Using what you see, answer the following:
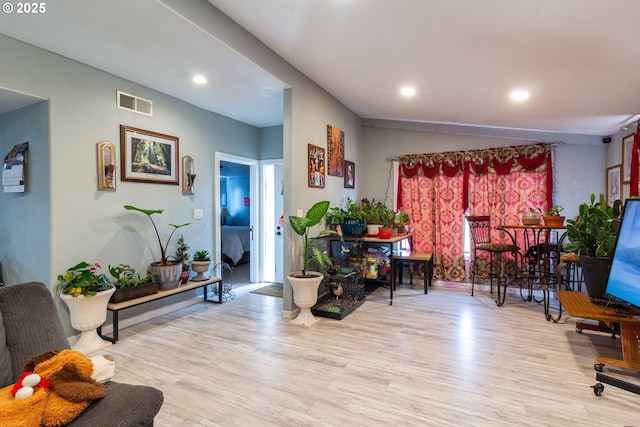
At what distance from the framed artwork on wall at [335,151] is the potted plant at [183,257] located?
208 centimetres

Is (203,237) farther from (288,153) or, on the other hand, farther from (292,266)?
(288,153)

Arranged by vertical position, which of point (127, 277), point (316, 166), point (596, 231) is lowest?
point (127, 277)

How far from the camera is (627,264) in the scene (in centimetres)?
208

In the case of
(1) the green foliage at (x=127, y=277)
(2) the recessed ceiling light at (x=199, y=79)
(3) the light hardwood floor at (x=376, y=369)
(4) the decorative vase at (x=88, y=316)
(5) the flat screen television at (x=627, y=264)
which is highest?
(2) the recessed ceiling light at (x=199, y=79)

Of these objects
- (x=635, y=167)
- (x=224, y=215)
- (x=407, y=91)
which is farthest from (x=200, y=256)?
(x=224, y=215)

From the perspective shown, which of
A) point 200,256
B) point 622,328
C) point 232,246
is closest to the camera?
point 622,328

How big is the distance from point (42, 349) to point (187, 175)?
284 cm

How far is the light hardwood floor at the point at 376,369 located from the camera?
1.95 m

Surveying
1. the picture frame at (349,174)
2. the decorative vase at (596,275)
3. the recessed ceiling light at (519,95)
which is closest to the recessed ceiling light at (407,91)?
the recessed ceiling light at (519,95)

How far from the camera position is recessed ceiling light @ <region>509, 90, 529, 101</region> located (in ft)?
10.6

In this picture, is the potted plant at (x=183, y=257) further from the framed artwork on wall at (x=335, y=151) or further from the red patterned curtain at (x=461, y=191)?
the red patterned curtain at (x=461, y=191)

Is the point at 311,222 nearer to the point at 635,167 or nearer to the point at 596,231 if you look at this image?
the point at 596,231

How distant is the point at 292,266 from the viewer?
143 inches

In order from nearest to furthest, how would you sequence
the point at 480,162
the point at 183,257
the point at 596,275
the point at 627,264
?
the point at 627,264 < the point at 596,275 < the point at 183,257 < the point at 480,162
